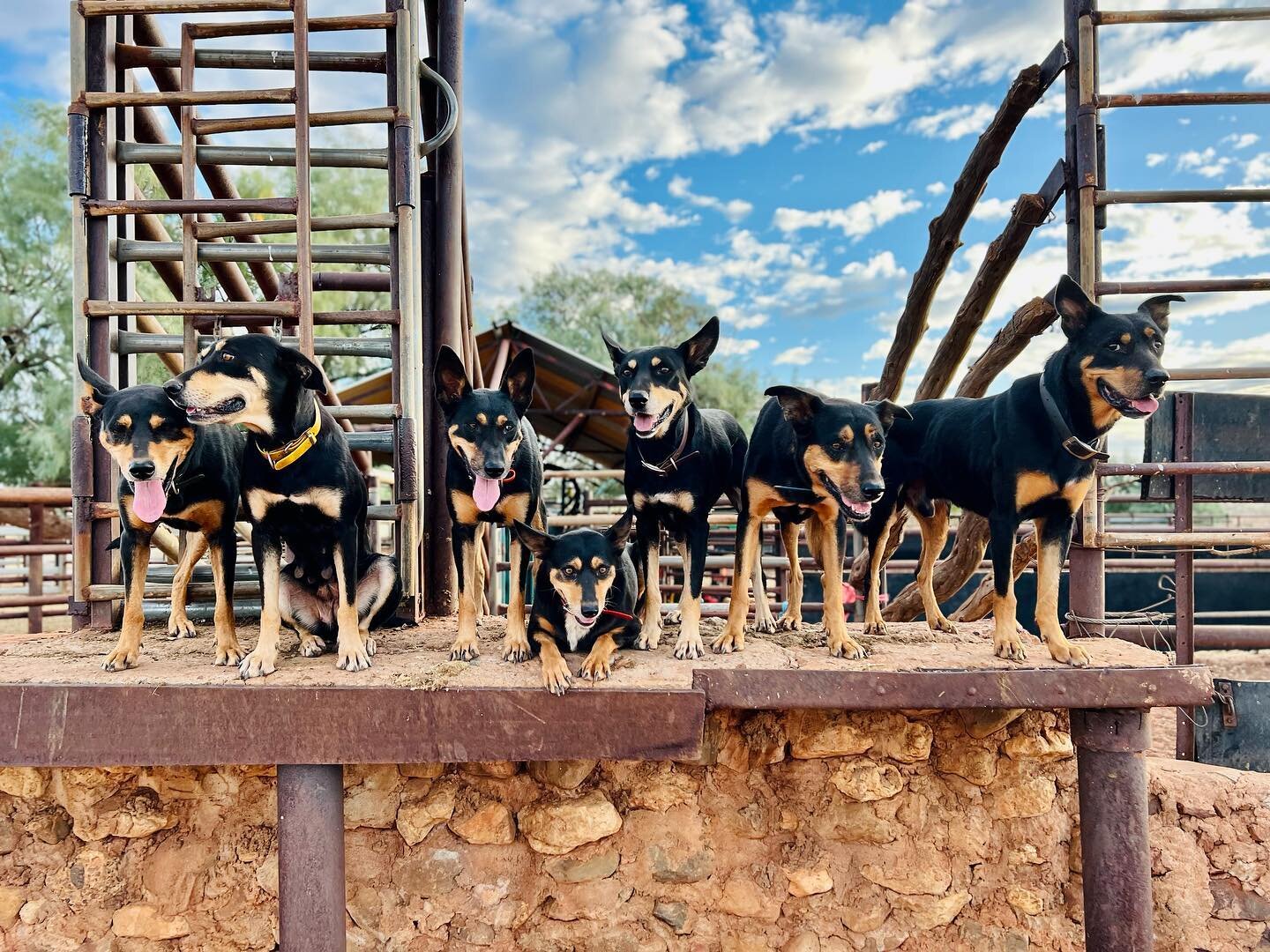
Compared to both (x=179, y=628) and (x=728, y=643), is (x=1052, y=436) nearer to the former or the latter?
(x=728, y=643)

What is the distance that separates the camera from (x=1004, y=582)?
286 centimetres

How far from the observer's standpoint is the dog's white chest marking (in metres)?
2.86

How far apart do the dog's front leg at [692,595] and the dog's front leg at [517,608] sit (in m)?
0.65

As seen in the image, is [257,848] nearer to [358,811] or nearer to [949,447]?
[358,811]

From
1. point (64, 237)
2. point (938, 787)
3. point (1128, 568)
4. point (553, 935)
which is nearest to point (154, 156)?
point (553, 935)

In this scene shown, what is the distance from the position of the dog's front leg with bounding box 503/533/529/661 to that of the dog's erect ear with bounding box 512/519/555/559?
4.1 inches

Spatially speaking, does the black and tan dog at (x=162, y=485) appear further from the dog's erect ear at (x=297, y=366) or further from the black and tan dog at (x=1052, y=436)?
the black and tan dog at (x=1052, y=436)

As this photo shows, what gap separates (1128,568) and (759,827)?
4.91 meters

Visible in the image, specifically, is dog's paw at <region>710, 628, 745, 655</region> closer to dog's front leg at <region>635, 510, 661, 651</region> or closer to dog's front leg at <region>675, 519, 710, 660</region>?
dog's front leg at <region>675, 519, 710, 660</region>

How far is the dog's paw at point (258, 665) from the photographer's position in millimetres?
2588

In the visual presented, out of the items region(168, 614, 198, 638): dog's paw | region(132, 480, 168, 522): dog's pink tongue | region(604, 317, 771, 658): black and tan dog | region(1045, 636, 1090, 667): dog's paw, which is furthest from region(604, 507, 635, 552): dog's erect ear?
region(168, 614, 198, 638): dog's paw

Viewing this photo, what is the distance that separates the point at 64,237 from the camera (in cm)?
1430

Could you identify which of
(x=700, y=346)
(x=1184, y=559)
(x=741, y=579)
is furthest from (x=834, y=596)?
(x=1184, y=559)

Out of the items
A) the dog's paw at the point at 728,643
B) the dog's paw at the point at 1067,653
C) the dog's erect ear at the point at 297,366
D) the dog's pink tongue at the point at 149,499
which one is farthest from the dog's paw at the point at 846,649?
Result: the dog's pink tongue at the point at 149,499
